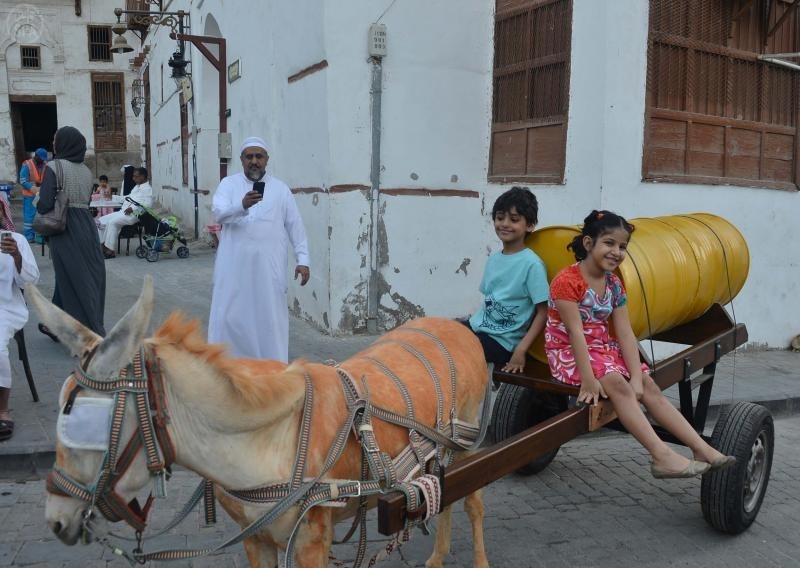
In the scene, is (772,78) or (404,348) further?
(772,78)

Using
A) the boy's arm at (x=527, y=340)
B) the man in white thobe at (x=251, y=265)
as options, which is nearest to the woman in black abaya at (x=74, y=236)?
the man in white thobe at (x=251, y=265)

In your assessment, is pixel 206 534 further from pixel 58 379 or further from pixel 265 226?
pixel 58 379

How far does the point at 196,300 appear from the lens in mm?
9297

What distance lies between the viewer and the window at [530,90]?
6.84 meters

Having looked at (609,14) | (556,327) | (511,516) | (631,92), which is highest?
(609,14)

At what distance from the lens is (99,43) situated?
2480cm

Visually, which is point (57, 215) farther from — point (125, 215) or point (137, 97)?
point (137, 97)

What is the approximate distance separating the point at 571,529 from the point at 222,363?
253 centimetres

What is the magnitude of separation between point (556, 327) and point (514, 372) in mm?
307

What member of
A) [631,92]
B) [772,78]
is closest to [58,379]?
[631,92]

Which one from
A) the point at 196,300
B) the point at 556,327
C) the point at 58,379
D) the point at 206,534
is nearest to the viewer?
the point at 556,327

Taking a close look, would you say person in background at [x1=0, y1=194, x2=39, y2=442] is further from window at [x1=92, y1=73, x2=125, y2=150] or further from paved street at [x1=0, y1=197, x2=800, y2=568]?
window at [x1=92, y1=73, x2=125, y2=150]

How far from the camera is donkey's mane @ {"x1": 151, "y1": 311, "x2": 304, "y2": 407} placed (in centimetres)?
203

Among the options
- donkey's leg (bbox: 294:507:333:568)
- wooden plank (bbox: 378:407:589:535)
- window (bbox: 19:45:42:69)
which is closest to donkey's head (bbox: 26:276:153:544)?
donkey's leg (bbox: 294:507:333:568)
